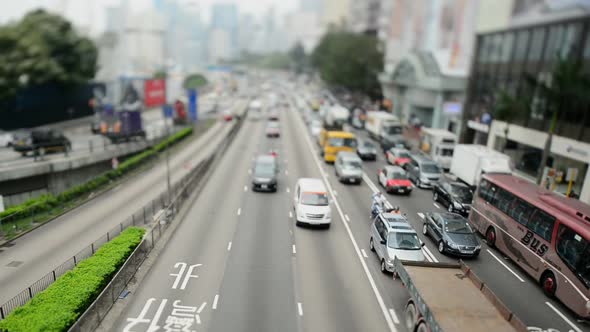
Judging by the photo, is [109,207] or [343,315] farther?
[109,207]

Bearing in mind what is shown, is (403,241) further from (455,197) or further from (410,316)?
(455,197)

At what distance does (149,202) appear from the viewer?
95.6 feet

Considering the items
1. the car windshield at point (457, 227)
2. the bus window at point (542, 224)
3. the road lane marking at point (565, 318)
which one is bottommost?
the road lane marking at point (565, 318)

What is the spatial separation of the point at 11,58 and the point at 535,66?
55.8 meters

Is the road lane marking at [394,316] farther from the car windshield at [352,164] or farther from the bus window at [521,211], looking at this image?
the car windshield at [352,164]

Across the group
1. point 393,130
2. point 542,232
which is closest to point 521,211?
point 542,232

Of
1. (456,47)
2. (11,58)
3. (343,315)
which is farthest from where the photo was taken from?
(456,47)

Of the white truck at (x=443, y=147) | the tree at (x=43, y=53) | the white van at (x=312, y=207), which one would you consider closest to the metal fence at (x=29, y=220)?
the white van at (x=312, y=207)

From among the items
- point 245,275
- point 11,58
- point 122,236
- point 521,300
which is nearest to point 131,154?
point 11,58

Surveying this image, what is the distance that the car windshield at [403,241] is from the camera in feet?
59.8

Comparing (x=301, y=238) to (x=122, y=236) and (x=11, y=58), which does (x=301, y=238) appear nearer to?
(x=122, y=236)

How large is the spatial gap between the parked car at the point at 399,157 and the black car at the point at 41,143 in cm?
2947

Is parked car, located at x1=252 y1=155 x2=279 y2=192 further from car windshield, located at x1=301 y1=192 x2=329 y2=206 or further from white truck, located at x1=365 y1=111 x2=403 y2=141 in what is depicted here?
white truck, located at x1=365 y1=111 x2=403 y2=141

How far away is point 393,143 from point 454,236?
25.4 meters
